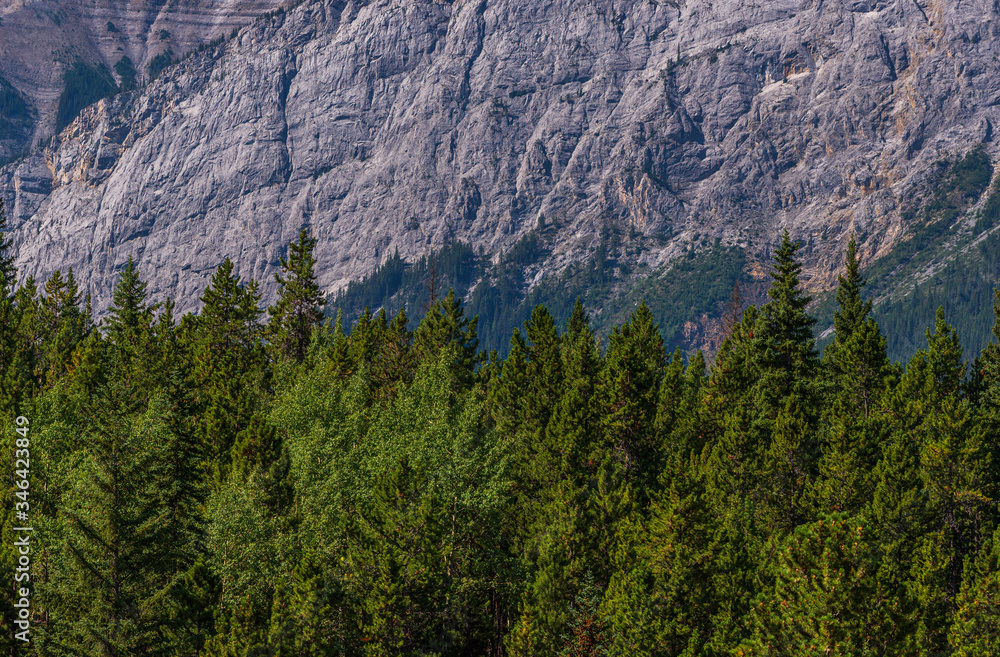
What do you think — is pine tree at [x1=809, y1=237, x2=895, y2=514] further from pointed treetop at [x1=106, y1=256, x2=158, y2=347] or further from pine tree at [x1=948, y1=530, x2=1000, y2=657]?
pointed treetop at [x1=106, y1=256, x2=158, y2=347]

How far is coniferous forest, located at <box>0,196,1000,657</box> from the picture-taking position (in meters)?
A: 44.0

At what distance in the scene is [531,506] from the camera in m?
60.1

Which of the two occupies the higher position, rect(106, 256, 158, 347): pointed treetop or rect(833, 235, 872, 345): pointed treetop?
rect(106, 256, 158, 347): pointed treetop

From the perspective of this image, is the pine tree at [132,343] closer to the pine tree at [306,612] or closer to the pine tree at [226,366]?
the pine tree at [226,366]

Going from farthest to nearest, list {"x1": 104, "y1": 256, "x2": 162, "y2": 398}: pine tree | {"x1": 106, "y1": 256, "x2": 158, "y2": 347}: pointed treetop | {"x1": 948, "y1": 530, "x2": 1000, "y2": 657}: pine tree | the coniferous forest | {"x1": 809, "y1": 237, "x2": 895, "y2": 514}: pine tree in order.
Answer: {"x1": 106, "y1": 256, "x2": 158, "y2": 347}: pointed treetop, {"x1": 104, "y1": 256, "x2": 162, "y2": 398}: pine tree, {"x1": 809, "y1": 237, "x2": 895, "y2": 514}: pine tree, {"x1": 948, "y1": 530, "x2": 1000, "y2": 657}: pine tree, the coniferous forest

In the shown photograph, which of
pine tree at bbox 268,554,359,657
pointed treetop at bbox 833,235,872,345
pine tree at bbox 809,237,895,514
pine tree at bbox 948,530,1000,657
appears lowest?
pine tree at bbox 948,530,1000,657

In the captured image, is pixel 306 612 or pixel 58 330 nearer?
pixel 306 612

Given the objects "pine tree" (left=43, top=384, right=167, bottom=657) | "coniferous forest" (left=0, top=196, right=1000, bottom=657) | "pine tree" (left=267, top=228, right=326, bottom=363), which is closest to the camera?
"pine tree" (left=43, top=384, right=167, bottom=657)

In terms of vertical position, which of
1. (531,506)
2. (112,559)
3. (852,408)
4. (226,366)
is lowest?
(112,559)

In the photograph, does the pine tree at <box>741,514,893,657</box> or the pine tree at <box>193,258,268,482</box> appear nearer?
the pine tree at <box>741,514,893,657</box>

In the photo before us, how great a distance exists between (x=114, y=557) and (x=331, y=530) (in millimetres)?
11483

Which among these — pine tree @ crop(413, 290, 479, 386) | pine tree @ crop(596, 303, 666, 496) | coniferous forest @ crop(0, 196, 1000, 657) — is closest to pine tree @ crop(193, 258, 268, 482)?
coniferous forest @ crop(0, 196, 1000, 657)

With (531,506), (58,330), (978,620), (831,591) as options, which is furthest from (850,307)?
(58,330)

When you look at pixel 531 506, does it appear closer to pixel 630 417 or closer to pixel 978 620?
pixel 630 417
